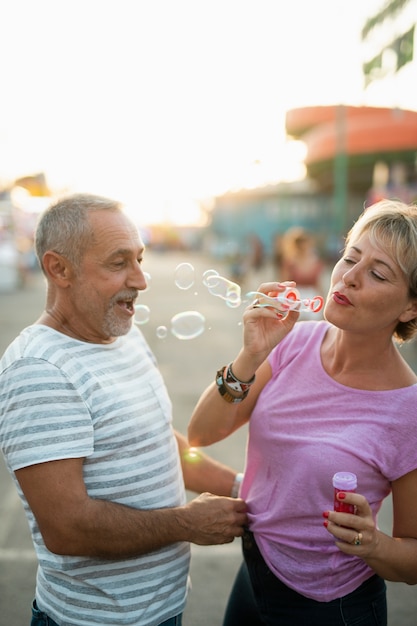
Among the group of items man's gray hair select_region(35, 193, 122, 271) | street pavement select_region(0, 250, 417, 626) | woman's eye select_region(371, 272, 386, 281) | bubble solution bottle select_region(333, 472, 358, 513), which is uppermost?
man's gray hair select_region(35, 193, 122, 271)

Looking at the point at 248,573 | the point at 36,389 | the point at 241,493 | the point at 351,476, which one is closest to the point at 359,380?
the point at 351,476

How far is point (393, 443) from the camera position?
177cm

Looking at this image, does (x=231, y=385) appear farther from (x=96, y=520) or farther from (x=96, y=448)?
(x=96, y=520)

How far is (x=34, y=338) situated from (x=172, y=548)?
2.60ft

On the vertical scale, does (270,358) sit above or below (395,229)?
below

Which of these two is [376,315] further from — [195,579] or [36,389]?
[195,579]

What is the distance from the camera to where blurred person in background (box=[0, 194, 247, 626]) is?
1689mm

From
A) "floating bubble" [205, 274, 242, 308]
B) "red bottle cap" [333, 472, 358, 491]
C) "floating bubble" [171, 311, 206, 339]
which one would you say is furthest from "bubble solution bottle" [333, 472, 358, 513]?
"floating bubble" [171, 311, 206, 339]

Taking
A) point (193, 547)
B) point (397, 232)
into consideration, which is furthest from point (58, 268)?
point (193, 547)

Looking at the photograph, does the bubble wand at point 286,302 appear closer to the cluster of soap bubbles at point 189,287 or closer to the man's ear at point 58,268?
the cluster of soap bubbles at point 189,287

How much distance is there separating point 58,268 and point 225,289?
0.77 metres

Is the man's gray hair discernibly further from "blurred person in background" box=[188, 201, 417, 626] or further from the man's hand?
the man's hand

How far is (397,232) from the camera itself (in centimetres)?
181

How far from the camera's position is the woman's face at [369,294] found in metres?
1.81
